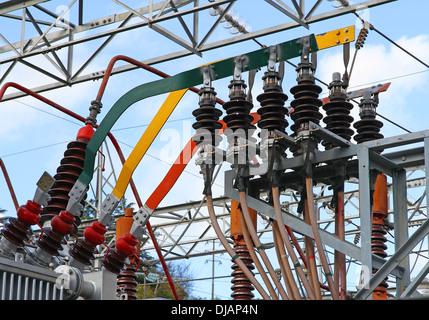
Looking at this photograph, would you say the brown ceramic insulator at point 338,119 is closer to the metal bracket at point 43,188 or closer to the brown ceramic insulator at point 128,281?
the metal bracket at point 43,188

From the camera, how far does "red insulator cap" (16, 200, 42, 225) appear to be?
6.41m

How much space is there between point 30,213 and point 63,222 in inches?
10.2

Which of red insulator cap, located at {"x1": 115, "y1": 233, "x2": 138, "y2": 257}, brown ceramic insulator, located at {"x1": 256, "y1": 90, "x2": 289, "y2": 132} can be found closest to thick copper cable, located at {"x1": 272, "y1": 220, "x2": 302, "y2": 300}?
brown ceramic insulator, located at {"x1": 256, "y1": 90, "x2": 289, "y2": 132}

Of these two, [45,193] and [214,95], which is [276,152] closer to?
[214,95]

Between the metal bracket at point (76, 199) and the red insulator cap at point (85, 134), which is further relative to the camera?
the red insulator cap at point (85, 134)

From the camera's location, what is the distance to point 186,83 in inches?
265

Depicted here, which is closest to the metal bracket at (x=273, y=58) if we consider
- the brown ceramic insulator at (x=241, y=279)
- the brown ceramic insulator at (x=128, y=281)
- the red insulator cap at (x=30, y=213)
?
the brown ceramic insulator at (x=241, y=279)

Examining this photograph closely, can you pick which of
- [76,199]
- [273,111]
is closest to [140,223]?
[76,199]

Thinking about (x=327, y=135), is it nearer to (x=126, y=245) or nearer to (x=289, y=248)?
(x=289, y=248)

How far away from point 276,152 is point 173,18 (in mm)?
4396

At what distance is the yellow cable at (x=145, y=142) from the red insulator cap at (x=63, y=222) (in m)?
0.40

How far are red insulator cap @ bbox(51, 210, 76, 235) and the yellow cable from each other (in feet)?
1.32

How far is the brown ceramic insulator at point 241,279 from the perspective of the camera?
21.5 ft
